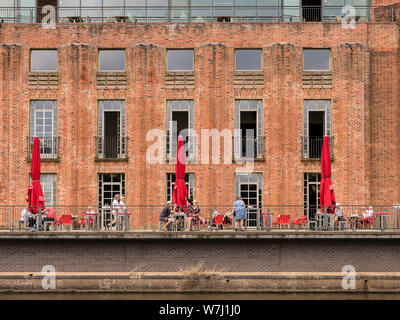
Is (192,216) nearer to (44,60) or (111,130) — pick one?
(111,130)

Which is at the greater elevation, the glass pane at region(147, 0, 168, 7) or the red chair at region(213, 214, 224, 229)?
the glass pane at region(147, 0, 168, 7)

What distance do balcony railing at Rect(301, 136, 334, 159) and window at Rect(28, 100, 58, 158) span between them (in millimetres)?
12789

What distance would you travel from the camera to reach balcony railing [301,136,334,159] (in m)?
34.3

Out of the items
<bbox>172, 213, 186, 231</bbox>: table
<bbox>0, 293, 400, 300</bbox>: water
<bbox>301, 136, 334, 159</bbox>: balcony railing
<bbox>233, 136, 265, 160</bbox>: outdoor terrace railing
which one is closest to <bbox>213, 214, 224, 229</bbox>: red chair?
<bbox>172, 213, 186, 231</bbox>: table

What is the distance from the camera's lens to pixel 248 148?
34281 mm

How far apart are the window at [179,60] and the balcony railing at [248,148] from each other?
451cm

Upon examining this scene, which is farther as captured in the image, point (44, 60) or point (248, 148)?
point (44, 60)

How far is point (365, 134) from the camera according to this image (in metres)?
34.9

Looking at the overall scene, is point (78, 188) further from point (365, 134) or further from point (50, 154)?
point (365, 134)

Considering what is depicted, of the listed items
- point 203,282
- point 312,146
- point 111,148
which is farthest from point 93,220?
point 312,146

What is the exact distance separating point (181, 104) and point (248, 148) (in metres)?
4.12

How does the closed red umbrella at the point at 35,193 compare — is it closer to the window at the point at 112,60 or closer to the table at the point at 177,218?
the table at the point at 177,218

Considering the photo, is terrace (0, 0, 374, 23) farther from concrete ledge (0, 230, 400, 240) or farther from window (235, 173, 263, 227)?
concrete ledge (0, 230, 400, 240)
